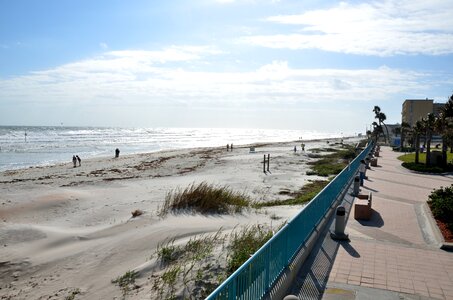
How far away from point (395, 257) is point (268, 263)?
12.4 ft

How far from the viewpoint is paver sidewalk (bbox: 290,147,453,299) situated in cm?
613

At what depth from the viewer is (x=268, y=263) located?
5367 millimetres

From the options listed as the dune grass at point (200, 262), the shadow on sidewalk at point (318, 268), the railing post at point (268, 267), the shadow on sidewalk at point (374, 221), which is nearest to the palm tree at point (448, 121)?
the shadow on sidewalk at point (374, 221)

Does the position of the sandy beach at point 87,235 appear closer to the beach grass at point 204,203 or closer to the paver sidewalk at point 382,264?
the beach grass at point 204,203

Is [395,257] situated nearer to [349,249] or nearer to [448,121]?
[349,249]

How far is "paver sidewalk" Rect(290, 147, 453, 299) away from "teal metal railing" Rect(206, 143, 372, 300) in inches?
18.8

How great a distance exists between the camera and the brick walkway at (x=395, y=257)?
6.45 m

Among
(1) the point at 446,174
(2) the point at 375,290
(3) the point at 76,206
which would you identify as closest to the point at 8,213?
(3) the point at 76,206

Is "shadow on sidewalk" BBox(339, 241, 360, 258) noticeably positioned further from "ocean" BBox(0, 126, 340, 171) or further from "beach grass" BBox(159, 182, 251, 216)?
"ocean" BBox(0, 126, 340, 171)

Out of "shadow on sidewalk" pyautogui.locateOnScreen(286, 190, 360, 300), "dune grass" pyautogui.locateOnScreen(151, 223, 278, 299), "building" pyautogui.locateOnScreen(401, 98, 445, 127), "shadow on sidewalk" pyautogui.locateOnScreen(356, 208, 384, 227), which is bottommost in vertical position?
"dune grass" pyautogui.locateOnScreen(151, 223, 278, 299)

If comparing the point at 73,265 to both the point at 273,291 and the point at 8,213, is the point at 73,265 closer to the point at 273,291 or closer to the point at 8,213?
the point at 273,291

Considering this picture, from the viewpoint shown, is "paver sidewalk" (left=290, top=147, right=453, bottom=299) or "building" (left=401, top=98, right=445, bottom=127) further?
"building" (left=401, top=98, right=445, bottom=127)

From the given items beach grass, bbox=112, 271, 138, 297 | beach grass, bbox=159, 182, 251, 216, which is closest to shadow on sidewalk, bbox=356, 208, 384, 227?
beach grass, bbox=159, 182, 251, 216

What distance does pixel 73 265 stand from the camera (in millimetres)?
9570
